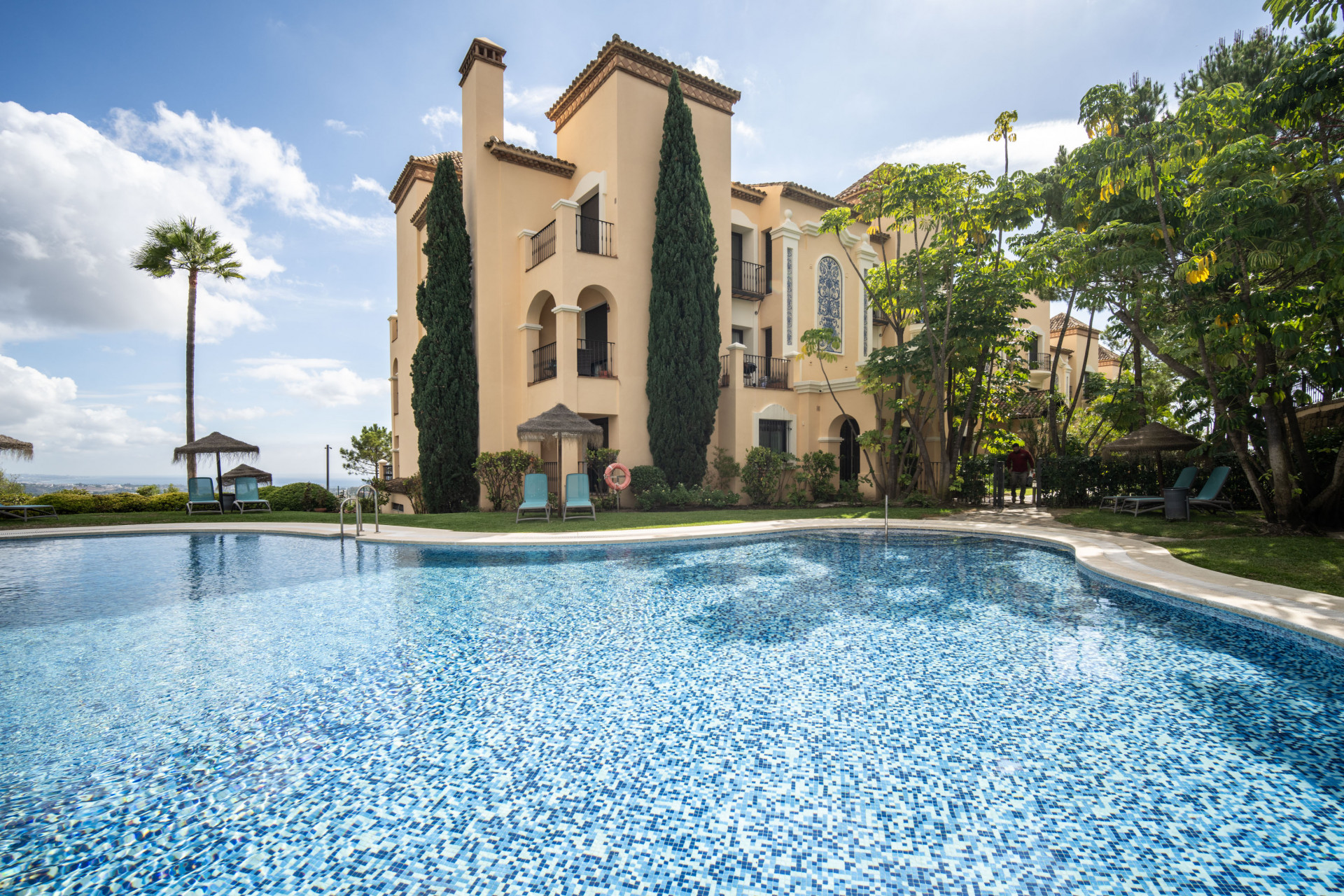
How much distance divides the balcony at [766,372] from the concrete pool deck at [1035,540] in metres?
7.02

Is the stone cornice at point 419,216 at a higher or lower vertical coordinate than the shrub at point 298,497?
higher

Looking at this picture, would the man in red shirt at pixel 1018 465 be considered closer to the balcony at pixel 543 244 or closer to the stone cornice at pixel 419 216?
the balcony at pixel 543 244

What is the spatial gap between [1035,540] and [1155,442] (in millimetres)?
5077

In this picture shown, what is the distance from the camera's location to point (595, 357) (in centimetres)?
1758

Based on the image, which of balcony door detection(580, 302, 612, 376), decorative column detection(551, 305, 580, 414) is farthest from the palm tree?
decorative column detection(551, 305, 580, 414)

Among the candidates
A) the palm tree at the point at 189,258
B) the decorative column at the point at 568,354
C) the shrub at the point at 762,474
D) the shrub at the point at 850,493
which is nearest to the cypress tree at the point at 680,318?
→ the shrub at the point at 762,474

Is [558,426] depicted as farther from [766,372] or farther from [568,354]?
[766,372]

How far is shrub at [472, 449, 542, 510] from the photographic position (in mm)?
14945

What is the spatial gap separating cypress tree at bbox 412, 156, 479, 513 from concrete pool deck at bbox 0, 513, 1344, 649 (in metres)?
3.30

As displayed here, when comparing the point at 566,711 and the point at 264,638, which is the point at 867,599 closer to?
the point at 566,711

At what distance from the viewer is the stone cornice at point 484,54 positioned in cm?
1648

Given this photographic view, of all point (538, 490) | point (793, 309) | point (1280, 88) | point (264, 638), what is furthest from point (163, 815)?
point (793, 309)

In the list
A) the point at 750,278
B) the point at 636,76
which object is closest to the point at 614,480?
the point at 750,278

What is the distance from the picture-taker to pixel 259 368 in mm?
22906
